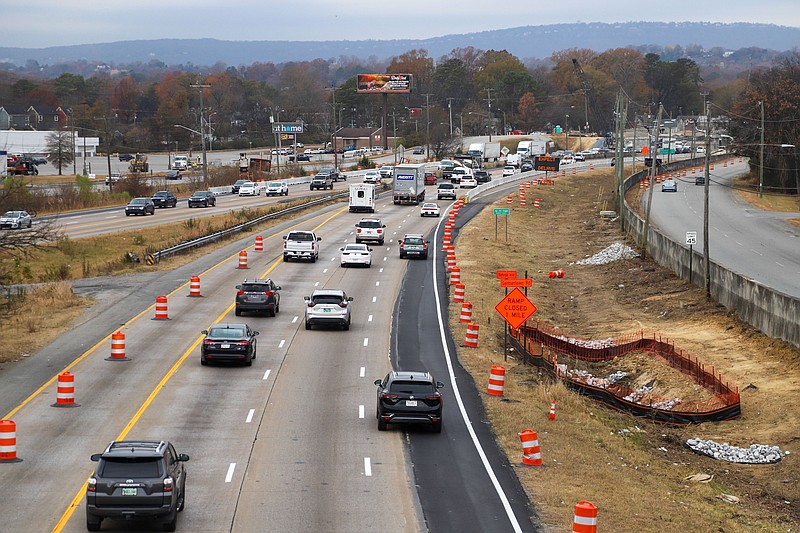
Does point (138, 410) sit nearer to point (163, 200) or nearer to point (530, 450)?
A: point (530, 450)

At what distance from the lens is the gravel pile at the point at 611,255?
2886 inches

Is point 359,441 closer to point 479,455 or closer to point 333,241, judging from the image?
point 479,455

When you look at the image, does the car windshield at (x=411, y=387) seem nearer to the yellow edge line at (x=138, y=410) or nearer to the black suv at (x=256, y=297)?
the yellow edge line at (x=138, y=410)

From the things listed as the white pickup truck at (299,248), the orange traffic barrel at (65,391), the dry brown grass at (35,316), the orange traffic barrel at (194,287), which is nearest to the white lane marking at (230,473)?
the orange traffic barrel at (65,391)

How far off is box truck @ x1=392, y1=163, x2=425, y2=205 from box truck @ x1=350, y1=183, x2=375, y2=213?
825 centimetres

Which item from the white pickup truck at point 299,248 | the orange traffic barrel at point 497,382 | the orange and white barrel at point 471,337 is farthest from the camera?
the white pickup truck at point 299,248

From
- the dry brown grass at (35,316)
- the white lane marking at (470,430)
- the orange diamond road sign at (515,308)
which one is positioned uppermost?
the orange diamond road sign at (515,308)

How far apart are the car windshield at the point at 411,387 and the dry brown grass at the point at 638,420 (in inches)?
91.6

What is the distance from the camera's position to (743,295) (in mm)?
47500

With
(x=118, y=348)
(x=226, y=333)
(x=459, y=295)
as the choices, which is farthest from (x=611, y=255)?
(x=118, y=348)

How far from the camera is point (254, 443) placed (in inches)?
1063

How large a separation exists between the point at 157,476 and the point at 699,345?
30996 millimetres

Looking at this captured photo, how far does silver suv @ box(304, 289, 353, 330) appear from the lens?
43.6 m

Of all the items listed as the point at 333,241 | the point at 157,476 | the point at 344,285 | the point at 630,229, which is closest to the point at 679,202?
the point at 630,229
